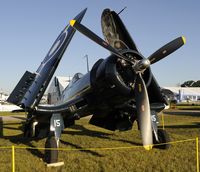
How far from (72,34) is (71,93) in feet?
7.13

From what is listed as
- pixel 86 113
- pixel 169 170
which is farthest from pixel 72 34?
pixel 169 170

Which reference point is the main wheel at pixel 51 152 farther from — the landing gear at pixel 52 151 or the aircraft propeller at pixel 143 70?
the aircraft propeller at pixel 143 70

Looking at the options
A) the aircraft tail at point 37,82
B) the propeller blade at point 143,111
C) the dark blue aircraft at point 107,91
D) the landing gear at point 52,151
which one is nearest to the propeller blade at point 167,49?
the dark blue aircraft at point 107,91

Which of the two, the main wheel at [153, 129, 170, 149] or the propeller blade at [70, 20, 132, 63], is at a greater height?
the propeller blade at [70, 20, 132, 63]

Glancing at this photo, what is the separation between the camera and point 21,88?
1012cm

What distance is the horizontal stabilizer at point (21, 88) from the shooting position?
32.2 ft

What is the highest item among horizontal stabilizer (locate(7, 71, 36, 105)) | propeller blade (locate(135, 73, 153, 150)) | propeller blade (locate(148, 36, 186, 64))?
propeller blade (locate(148, 36, 186, 64))

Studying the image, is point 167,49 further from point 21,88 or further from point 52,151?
point 21,88

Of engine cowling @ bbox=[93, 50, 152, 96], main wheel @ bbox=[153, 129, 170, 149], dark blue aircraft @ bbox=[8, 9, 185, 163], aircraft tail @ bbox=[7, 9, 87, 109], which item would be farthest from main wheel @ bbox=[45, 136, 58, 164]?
main wheel @ bbox=[153, 129, 170, 149]

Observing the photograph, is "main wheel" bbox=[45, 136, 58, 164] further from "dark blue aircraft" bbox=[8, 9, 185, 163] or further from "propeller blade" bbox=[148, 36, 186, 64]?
"propeller blade" bbox=[148, 36, 186, 64]

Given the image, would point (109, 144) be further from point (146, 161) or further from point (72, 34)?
point (72, 34)

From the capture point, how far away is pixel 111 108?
412 inches

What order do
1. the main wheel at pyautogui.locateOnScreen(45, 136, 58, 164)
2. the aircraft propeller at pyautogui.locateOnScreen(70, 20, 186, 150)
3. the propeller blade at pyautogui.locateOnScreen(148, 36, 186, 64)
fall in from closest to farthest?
1. the aircraft propeller at pyautogui.locateOnScreen(70, 20, 186, 150)
2. the propeller blade at pyautogui.locateOnScreen(148, 36, 186, 64)
3. the main wheel at pyautogui.locateOnScreen(45, 136, 58, 164)

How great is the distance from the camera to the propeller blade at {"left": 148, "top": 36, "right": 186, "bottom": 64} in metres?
9.25
